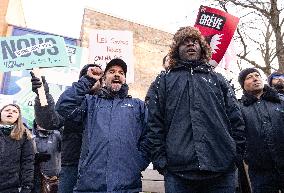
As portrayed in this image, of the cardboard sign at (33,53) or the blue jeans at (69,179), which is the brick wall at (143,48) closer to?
the cardboard sign at (33,53)

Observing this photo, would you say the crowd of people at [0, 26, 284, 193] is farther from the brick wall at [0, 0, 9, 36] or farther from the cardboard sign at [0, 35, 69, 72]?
the brick wall at [0, 0, 9, 36]

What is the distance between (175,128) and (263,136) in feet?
4.94

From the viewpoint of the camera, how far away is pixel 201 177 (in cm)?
273

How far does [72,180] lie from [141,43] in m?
16.6

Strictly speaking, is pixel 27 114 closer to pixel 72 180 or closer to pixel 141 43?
pixel 72 180

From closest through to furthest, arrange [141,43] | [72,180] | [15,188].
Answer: [72,180] → [15,188] → [141,43]

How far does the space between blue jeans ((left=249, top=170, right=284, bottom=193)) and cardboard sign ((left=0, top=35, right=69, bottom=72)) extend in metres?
2.48

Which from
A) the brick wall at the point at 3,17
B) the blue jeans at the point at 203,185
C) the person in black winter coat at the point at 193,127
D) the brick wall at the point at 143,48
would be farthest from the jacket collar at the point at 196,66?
the brick wall at the point at 143,48

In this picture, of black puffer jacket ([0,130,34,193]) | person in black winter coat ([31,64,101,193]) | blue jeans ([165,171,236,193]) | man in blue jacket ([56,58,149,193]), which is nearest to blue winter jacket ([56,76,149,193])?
man in blue jacket ([56,58,149,193])

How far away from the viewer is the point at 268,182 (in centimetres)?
386

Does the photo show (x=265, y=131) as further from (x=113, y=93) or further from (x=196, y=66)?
(x=113, y=93)

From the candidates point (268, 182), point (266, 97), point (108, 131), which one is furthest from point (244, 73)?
point (108, 131)

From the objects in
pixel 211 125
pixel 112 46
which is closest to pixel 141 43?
pixel 112 46

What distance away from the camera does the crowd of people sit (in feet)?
9.18
